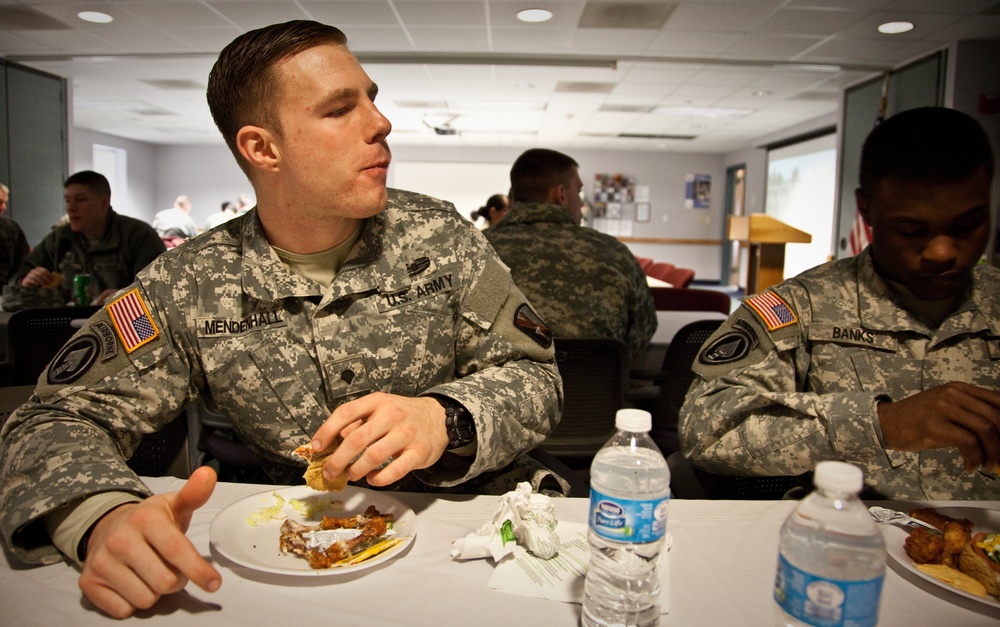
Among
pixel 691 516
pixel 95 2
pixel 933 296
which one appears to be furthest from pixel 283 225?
pixel 95 2

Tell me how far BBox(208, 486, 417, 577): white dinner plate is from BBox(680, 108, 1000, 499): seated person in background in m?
0.61

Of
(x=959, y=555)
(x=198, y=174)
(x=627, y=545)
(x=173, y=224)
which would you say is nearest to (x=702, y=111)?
(x=173, y=224)

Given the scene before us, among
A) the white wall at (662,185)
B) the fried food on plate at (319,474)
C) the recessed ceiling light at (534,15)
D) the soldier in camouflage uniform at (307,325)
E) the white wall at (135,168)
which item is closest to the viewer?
the fried food on plate at (319,474)

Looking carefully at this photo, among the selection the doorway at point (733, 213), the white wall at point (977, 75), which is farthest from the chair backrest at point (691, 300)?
the doorway at point (733, 213)

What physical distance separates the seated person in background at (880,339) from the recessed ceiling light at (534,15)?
4.10 m

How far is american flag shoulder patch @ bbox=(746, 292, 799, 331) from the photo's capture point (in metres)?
1.29

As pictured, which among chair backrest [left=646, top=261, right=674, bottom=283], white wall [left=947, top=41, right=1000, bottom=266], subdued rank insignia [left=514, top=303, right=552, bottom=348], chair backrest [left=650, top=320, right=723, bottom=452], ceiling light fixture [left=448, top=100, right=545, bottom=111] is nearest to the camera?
subdued rank insignia [left=514, top=303, right=552, bottom=348]

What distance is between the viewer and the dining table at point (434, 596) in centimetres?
73

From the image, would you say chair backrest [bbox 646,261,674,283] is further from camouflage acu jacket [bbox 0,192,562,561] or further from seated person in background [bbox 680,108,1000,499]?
camouflage acu jacket [bbox 0,192,562,561]

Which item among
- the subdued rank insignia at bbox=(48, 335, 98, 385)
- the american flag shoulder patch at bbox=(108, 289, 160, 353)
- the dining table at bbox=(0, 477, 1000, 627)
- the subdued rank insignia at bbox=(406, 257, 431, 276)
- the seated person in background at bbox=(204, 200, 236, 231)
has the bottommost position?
A: the dining table at bbox=(0, 477, 1000, 627)

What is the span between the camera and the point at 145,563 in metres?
0.72

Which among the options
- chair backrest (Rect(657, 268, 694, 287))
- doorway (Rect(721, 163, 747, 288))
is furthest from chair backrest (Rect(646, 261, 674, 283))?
doorway (Rect(721, 163, 747, 288))

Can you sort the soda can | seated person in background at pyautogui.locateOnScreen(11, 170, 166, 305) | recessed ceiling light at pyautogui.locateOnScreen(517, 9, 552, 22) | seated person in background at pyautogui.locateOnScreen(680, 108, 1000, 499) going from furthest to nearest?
recessed ceiling light at pyautogui.locateOnScreen(517, 9, 552, 22), seated person in background at pyautogui.locateOnScreen(11, 170, 166, 305), the soda can, seated person in background at pyautogui.locateOnScreen(680, 108, 1000, 499)

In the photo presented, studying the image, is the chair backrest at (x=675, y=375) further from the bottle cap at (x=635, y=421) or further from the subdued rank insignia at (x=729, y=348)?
the bottle cap at (x=635, y=421)
